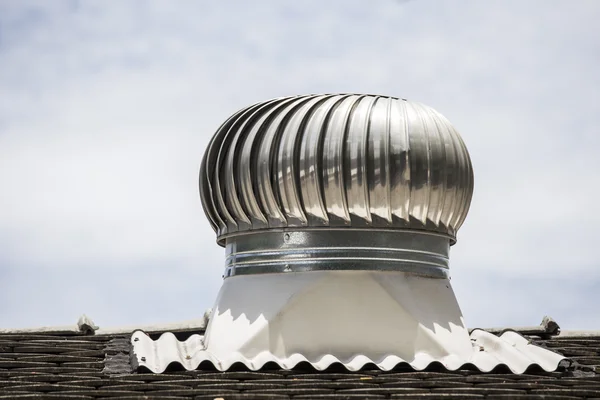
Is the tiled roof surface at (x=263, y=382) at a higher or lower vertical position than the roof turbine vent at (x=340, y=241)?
lower

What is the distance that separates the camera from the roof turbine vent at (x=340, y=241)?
10.8 m

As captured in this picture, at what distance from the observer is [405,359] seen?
1088cm

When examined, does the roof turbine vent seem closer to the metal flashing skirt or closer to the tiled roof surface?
the metal flashing skirt

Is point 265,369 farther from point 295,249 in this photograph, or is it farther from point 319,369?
point 295,249

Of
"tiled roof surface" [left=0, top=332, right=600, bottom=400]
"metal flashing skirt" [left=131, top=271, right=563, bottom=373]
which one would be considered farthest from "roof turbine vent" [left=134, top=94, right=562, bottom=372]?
"tiled roof surface" [left=0, top=332, right=600, bottom=400]

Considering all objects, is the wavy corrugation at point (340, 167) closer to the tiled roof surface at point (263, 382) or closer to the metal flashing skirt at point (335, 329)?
the metal flashing skirt at point (335, 329)

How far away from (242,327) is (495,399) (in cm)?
266

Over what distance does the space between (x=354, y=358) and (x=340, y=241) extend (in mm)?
1122

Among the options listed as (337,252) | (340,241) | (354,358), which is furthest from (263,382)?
(340,241)

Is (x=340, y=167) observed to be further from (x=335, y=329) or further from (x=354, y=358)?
(x=354, y=358)

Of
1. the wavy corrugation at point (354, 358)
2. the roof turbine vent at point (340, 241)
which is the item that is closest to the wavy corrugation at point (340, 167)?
the roof turbine vent at point (340, 241)

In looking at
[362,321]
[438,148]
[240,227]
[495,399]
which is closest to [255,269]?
[240,227]

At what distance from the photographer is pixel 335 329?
10789mm

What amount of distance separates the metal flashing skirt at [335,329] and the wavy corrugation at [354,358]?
0.01 meters
